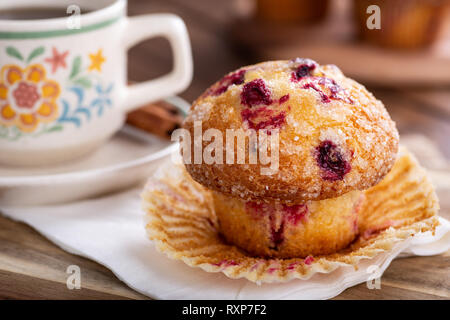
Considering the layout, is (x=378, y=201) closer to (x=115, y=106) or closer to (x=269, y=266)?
(x=269, y=266)

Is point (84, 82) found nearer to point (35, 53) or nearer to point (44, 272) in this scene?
point (35, 53)

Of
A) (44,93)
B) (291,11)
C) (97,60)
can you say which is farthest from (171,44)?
(291,11)

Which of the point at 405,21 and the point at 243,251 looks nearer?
the point at 243,251

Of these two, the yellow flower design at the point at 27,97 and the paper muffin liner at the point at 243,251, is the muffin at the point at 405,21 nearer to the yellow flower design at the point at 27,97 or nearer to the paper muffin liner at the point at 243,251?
the paper muffin liner at the point at 243,251

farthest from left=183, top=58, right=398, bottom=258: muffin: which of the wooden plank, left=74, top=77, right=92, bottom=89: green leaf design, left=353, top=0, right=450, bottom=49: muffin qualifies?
left=353, top=0, right=450, bottom=49: muffin

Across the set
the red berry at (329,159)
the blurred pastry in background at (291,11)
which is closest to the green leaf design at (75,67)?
the red berry at (329,159)

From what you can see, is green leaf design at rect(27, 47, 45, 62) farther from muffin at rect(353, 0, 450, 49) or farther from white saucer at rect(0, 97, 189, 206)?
muffin at rect(353, 0, 450, 49)
